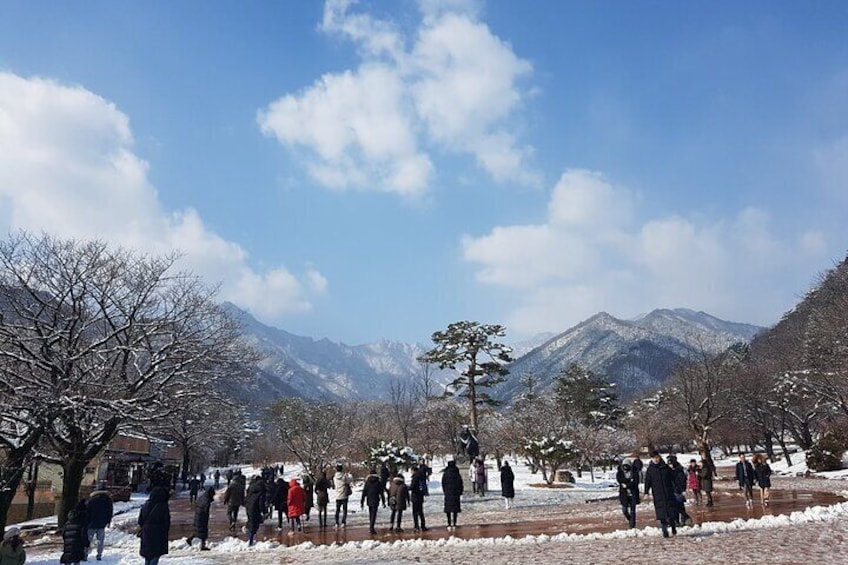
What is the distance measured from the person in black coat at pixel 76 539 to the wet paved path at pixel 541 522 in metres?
4.62

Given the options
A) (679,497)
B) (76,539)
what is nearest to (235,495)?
(76,539)

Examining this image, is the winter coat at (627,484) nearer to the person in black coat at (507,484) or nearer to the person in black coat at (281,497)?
the person in black coat at (507,484)

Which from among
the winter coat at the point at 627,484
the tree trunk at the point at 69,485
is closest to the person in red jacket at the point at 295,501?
the tree trunk at the point at 69,485

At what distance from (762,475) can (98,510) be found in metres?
16.8

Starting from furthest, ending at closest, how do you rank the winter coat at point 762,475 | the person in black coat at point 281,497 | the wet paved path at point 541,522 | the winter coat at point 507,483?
the winter coat at point 507,483 < the person in black coat at point 281,497 < the winter coat at point 762,475 < the wet paved path at point 541,522

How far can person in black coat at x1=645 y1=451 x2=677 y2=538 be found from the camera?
1177 cm

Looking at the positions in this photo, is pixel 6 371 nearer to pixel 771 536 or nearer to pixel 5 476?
pixel 5 476

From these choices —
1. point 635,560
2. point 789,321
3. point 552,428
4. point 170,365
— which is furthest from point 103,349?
point 789,321

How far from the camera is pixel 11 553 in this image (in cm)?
965

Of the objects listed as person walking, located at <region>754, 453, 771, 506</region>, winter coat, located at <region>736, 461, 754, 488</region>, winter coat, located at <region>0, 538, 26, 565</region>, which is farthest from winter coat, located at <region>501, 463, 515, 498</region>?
winter coat, located at <region>0, 538, 26, 565</region>

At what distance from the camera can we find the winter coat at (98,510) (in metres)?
12.7

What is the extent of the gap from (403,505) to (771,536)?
27.3 feet

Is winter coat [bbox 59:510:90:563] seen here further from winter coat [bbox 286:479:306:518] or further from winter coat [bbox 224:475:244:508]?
winter coat [bbox 224:475:244:508]

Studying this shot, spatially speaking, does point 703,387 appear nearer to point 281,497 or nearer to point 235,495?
point 281,497
